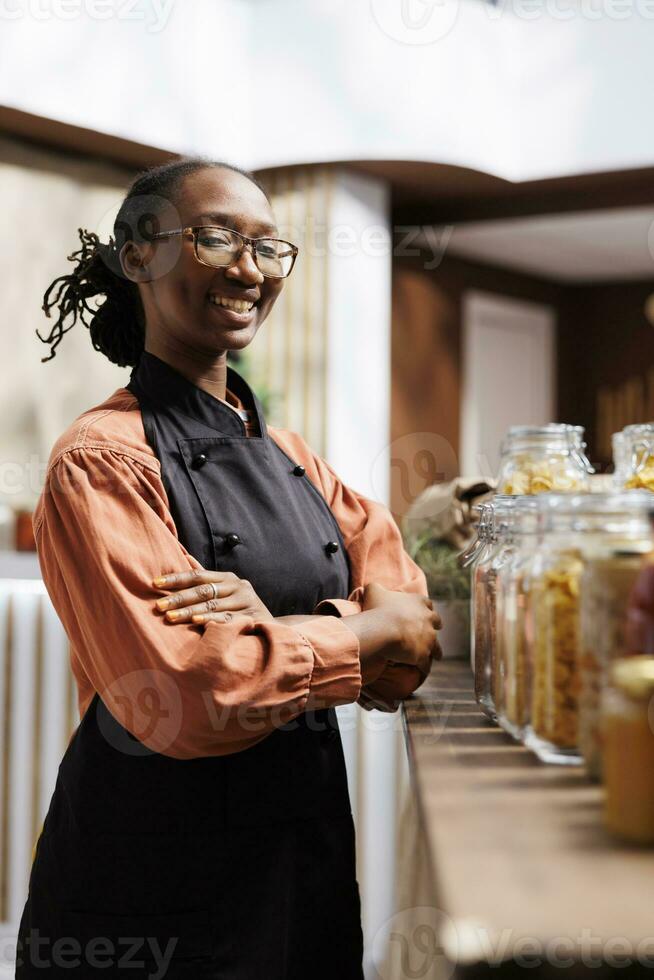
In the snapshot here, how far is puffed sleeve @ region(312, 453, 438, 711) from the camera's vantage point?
1208mm

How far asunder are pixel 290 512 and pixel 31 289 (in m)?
2.55

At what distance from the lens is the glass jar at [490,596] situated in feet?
3.39

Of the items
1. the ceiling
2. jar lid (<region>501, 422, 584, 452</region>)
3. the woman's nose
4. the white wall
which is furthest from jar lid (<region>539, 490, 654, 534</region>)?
the ceiling

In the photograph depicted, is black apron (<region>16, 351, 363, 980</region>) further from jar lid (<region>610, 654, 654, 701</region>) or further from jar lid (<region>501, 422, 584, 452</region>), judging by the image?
jar lid (<region>610, 654, 654, 701</region>)

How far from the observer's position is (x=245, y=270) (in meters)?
1.18

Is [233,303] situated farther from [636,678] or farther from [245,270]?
[636,678]

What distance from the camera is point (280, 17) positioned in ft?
12.9

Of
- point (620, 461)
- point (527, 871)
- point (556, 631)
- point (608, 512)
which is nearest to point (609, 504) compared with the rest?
point (608, 512)

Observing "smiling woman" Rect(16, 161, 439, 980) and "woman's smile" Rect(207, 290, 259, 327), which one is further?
"woman's smile" Rect(207, 290, 259, 327)

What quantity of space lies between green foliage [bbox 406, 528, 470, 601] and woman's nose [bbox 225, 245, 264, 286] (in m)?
0.52

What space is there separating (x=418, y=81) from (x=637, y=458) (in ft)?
10.3

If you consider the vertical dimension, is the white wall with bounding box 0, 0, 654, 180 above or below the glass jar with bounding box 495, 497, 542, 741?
above

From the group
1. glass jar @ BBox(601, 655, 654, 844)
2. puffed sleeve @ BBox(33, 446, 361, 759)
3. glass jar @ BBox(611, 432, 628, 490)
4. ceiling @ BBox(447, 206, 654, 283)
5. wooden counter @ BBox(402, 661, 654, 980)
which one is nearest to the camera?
wooden counter @ BBox(402, 661, 654, 980)

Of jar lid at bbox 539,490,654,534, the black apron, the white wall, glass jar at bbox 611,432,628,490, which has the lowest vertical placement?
the black apron
